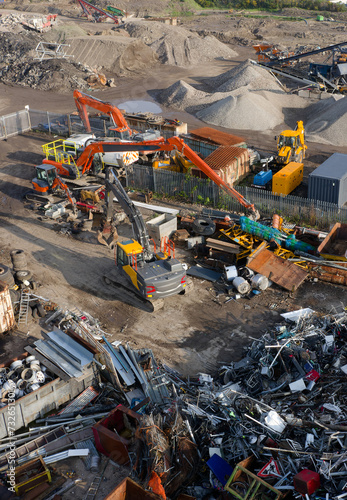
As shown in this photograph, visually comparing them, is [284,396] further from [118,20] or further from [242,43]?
[118,20]

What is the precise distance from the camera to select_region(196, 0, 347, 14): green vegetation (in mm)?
94231

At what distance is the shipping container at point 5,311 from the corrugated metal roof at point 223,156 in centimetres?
1480

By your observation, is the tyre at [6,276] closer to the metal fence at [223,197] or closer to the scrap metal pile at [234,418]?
the scrap metal pile at [234,418]

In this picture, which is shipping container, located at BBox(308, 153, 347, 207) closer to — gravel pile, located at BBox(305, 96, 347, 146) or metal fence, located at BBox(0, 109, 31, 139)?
gravel pile, located at BBox(305, 96, 347, 146)

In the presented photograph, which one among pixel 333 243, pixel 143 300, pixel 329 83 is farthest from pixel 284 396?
pixel 329 83

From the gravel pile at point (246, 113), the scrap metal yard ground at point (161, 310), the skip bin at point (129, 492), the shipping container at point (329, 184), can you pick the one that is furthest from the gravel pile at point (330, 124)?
the skip bin at point (129, 492)

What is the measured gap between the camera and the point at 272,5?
97375mm

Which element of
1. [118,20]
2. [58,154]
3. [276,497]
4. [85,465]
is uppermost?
[118,20]

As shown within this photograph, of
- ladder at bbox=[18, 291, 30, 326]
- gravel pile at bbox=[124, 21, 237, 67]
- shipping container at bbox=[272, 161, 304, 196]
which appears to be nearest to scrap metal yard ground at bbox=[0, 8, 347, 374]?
ladder at bbox=[18, 291, 30, 326]

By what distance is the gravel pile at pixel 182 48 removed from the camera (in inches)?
2402

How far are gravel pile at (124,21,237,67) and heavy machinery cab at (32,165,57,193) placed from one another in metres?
35.4

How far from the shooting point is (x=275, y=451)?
12703mm

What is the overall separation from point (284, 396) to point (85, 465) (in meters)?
5.92

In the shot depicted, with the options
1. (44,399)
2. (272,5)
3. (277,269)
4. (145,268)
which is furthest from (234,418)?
(272,5)
